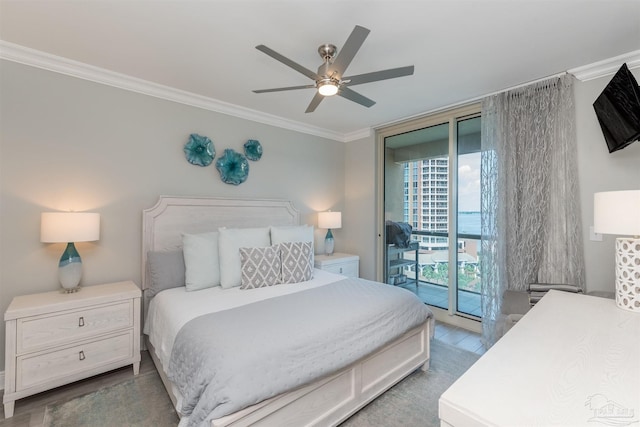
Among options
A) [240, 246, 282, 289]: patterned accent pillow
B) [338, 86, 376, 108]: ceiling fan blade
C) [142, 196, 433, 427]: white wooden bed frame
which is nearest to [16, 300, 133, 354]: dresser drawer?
[142, 196, 433, 427]: white wooden bed frame

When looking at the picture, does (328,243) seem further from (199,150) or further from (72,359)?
(72,359)

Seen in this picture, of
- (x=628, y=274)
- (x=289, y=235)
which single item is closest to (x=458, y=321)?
(x=628, y=274)

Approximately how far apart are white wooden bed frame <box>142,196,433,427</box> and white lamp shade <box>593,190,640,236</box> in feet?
4.61

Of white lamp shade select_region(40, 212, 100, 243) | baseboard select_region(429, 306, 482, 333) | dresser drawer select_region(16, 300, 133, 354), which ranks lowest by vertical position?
baseboard select_region(429, 306, 482, 333)

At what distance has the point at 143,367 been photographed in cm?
239

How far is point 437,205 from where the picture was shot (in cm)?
353

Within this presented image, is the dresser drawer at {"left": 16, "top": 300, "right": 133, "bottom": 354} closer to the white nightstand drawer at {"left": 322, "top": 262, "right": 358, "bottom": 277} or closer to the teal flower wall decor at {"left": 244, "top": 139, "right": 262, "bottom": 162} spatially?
the teal flower wall decor at {"left": 244, "top": 139, "right": 262, "bottom": 162}

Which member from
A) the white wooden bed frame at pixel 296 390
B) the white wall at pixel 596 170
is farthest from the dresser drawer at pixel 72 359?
the white wall at pixel 596 170

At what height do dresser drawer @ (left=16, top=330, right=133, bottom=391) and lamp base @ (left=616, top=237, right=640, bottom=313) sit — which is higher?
lamp base @ (left=616, top=237, right=640, bottom=313)

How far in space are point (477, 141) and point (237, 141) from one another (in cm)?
278

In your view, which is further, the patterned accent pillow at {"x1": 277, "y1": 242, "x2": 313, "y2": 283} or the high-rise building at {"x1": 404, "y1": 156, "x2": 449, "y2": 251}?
the high-rise building at {"x1": 404, "y1": 156, "x2": 449, "y2": 251}

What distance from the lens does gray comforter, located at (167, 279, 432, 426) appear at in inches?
50.6

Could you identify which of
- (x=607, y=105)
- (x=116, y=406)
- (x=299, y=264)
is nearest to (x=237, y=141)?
(x=299, y=264)

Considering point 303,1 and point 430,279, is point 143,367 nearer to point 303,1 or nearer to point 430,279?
point 303,1
